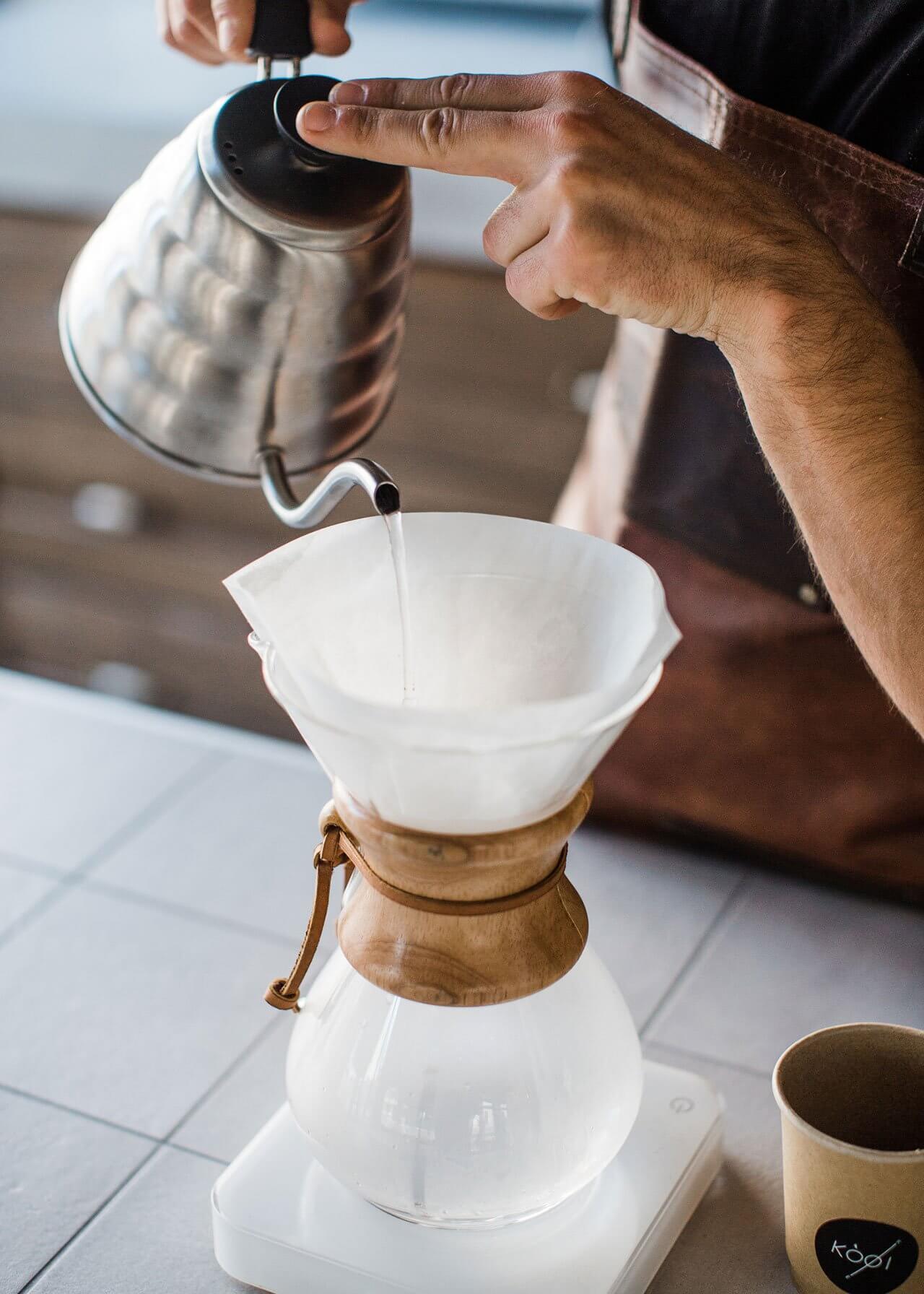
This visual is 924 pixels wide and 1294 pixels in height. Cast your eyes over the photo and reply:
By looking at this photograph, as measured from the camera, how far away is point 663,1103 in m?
0.83

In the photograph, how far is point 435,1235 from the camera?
73cm

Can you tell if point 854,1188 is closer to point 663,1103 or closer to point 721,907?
point 663,1103

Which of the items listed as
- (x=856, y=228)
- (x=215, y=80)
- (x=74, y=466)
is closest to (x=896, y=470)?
(x=856, y=228)

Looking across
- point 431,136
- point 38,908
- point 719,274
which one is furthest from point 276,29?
point 38,908

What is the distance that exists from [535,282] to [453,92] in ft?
0.36

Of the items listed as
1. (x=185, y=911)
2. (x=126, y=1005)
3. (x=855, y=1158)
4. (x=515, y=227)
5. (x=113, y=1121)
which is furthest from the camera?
(x=185, y=911)

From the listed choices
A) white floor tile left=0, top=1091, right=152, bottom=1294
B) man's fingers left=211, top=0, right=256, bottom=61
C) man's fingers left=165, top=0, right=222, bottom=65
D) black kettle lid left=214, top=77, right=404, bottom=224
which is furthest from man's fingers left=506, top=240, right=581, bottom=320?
white floor tile left=0, top=1091, right=152, bottom=1294

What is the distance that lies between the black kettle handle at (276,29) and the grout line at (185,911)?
2.07 feet

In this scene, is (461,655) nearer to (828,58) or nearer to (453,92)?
(453,92)

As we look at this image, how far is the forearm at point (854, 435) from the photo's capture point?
2.57 ft

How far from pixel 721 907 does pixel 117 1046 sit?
1.57 ft

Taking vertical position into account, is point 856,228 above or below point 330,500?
above

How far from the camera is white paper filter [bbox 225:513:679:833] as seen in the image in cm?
58

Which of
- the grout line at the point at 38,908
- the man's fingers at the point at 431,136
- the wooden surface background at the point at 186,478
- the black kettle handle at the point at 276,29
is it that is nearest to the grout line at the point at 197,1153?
the grout line at the point at 38,908
